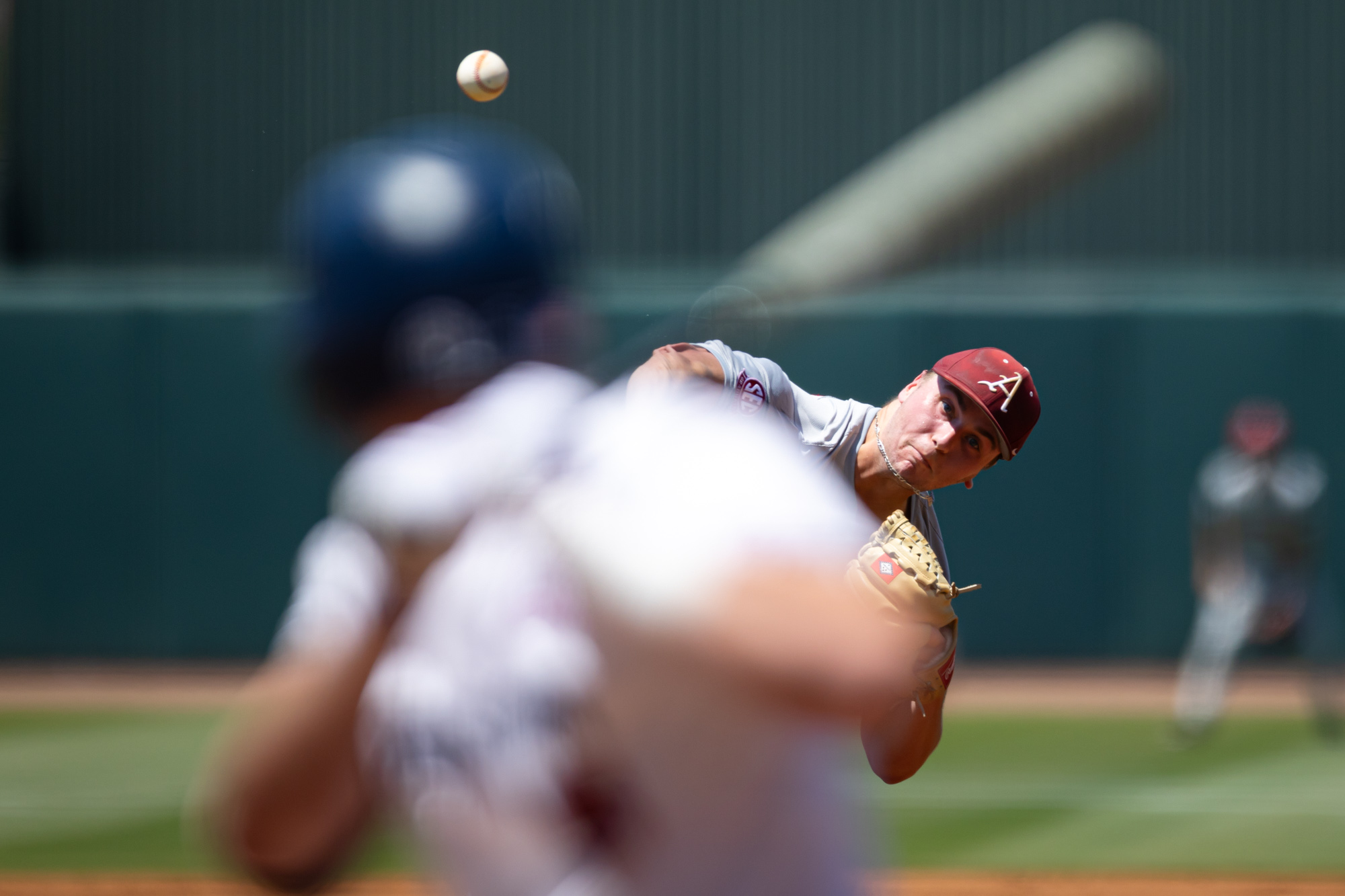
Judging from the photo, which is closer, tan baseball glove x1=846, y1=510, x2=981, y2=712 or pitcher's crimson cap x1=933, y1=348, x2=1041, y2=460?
tan baseball glove x1=846, y1=510, x2=981, y2=712

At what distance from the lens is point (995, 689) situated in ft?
34.2

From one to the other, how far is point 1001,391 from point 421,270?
1823mm

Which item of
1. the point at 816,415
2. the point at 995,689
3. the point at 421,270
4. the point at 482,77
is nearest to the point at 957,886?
the point at 816,415

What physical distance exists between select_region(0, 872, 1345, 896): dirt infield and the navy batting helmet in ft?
15.4

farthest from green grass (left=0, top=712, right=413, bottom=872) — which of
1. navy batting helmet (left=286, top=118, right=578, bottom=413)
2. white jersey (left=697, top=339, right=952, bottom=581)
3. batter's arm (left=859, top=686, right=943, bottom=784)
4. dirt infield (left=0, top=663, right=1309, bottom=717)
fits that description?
navy batting helmet (left=286, top=118, right=578, bottom=413)

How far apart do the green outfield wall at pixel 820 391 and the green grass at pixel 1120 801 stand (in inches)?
81.2

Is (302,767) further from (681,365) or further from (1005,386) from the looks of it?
(1005,386)

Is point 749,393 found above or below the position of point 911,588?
above

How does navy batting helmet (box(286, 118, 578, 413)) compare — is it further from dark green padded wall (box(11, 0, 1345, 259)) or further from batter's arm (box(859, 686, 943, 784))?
dark green padded wall (box(11, 0, 1345, 259))

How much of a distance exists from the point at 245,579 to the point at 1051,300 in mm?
6462

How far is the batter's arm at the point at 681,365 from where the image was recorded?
8.52 ft

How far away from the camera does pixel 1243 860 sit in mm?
6012

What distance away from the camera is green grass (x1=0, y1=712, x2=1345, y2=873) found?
6133 millimetres

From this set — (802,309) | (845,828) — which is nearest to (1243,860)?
(802,309)
